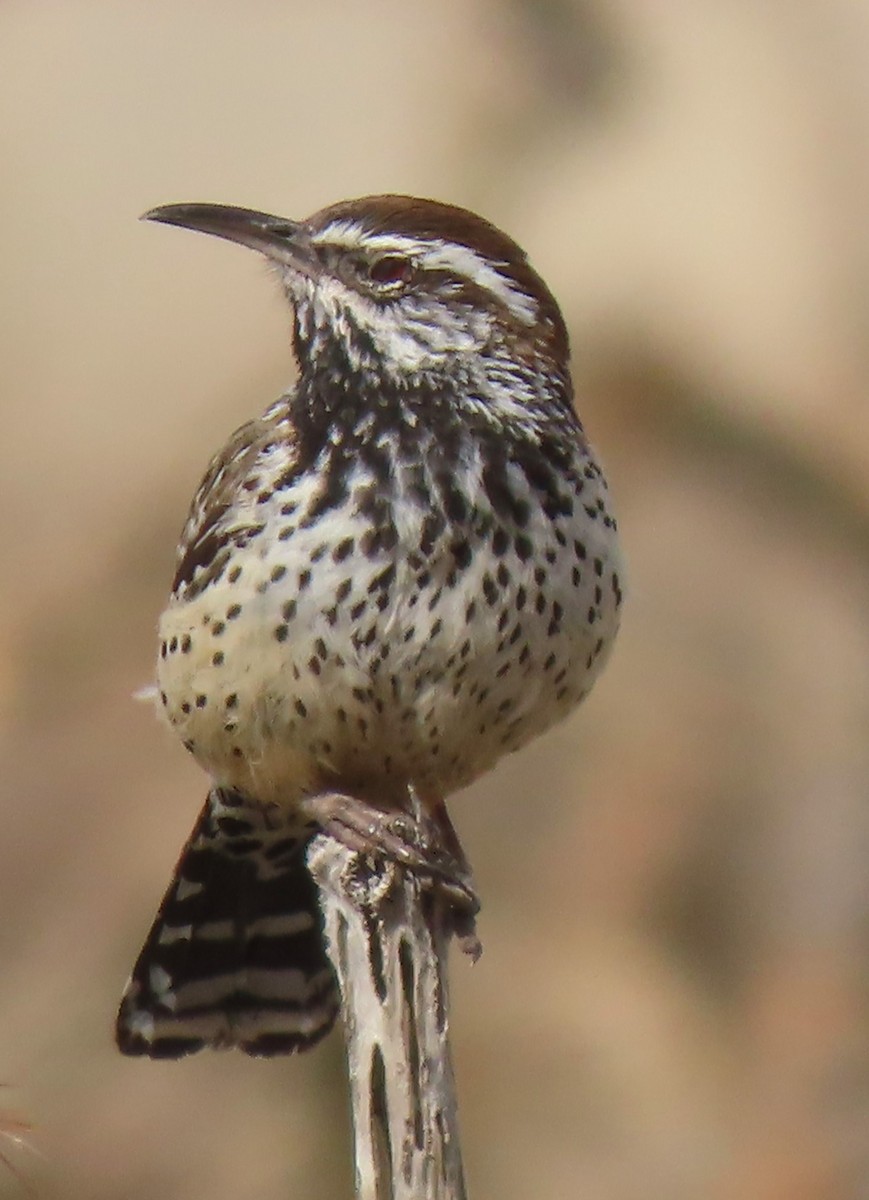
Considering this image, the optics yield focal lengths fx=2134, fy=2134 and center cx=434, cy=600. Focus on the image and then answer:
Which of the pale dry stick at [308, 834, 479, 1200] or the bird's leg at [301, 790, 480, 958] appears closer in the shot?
Result: the pale dry stick at [308, 834, 479, 1200]

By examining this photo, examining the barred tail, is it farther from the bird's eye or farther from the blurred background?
the blurred background

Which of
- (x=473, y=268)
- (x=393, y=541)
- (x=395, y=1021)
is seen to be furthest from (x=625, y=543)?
(x=395, y=1021)

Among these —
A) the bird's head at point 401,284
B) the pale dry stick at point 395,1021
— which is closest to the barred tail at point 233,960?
the pale dry stick at point 395,1021

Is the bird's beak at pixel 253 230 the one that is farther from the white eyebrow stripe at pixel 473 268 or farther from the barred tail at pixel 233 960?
the barred tail at pixel 233 960

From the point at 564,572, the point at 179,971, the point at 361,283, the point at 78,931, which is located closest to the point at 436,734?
the point at 564,572

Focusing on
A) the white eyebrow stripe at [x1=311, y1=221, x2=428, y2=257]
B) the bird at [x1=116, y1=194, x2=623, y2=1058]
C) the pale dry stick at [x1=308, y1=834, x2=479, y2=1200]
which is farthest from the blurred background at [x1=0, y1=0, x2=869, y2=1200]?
the pale dry stick at [x1=308, y1=834, x2=479, y2=1200]

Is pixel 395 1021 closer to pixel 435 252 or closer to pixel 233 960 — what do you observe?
pixel 233 960
